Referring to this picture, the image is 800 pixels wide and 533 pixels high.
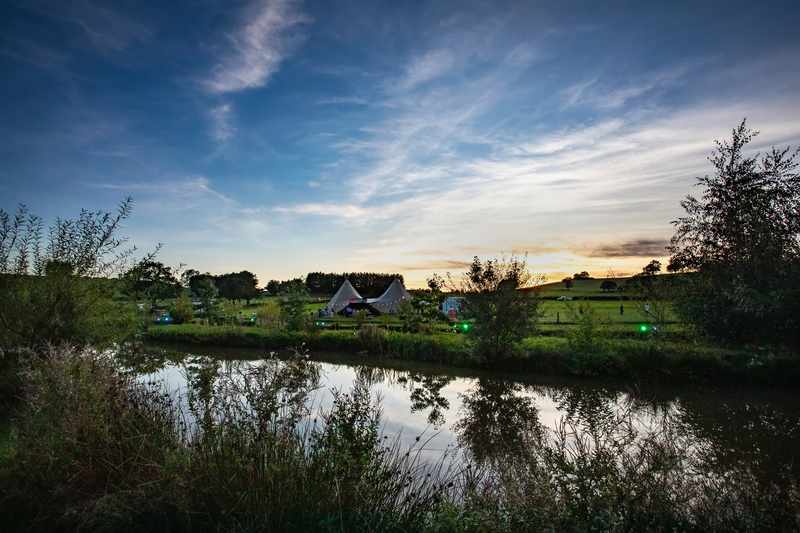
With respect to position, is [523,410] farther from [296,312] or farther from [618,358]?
[296,312]

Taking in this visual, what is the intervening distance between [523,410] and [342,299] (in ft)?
91.3

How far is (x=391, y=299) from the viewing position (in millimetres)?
36875

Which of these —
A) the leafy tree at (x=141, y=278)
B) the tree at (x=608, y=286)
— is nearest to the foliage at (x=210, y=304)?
the leafy tree at (x=141, y=278)

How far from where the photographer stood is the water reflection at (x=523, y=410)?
6.57 metres

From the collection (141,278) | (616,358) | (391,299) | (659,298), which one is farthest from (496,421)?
(391,299)

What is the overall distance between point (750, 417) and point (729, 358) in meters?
4.41

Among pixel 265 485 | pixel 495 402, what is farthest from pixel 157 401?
pixel 495 402

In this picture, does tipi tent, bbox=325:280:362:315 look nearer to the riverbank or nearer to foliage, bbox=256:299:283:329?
foliage, bbox=256:299:283:329

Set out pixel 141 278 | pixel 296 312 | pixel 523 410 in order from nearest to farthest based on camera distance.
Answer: pixel 141 278 → pixel 523 410 → pixel 296 312

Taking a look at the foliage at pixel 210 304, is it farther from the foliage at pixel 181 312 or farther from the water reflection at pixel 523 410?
the water reflection at pixel 523 410

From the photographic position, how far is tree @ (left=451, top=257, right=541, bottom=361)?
14.9 meters

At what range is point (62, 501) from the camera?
12.7 ft

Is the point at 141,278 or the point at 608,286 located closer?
the point at 141,278

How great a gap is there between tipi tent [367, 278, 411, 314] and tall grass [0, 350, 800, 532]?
3152cm
